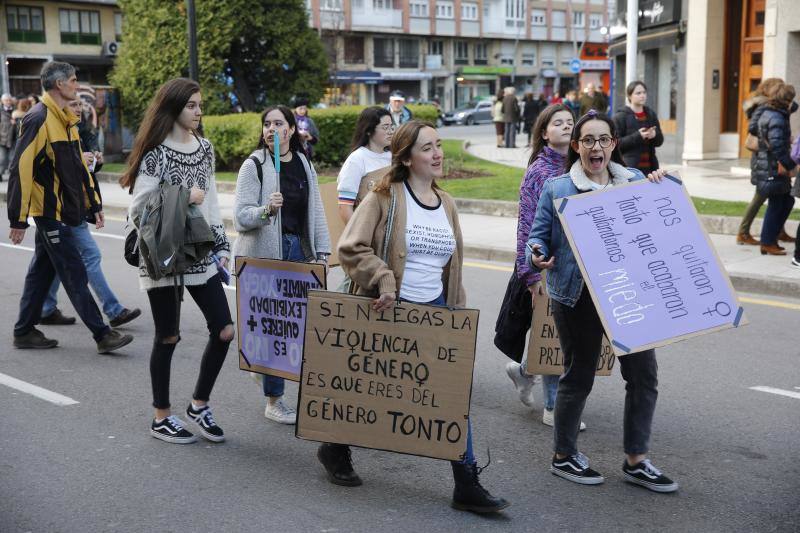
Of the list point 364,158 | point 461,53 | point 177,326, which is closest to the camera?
point 177,326

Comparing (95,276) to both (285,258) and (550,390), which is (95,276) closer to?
(285,258)

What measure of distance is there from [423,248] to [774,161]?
22.7ft

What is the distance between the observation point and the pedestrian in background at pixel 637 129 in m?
9.55

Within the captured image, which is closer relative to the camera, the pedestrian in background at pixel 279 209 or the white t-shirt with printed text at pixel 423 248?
the white t-shirt with printed text at pixel 423 248

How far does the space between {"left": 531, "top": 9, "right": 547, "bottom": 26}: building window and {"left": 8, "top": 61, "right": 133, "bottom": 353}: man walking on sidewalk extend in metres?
80.4

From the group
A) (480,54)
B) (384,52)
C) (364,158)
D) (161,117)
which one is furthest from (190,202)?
(480,54)

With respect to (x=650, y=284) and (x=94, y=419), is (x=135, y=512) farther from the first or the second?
(x=650, y=284)

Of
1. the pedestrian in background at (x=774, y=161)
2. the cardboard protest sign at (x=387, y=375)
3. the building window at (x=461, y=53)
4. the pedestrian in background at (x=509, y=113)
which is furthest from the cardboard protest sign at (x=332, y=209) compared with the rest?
the building window at (x=461, y=53)

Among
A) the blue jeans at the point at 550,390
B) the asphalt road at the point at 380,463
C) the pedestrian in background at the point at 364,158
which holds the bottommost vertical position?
the asphalt road at the point at 380,463

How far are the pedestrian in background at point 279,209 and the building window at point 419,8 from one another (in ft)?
229

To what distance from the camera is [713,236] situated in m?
11.6

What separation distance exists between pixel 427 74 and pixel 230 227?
2450 inches

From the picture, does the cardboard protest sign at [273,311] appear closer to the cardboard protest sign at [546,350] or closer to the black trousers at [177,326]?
the black trousers at [177,326]

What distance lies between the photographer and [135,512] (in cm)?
428
